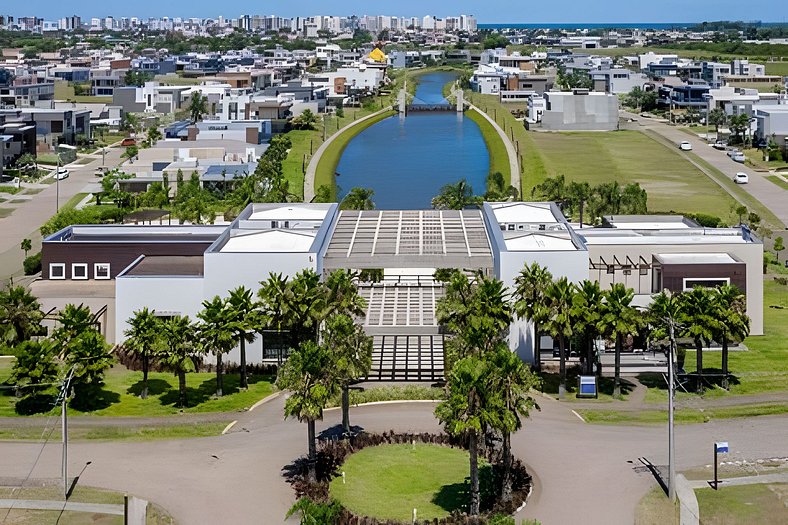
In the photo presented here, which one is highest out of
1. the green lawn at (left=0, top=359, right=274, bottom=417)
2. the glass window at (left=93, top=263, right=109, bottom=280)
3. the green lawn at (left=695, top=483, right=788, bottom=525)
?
the glass window at (left=93, top=263, right=109, bottom=280)

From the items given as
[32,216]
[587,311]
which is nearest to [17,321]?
[587,311]

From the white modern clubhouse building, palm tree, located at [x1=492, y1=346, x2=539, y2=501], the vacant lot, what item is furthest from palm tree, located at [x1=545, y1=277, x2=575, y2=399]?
the vacant lot

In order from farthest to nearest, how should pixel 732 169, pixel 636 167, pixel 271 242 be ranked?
pixel 636 167
pixel 732 169
pixel 271 242

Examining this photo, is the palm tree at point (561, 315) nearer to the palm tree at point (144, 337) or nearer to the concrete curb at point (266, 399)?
the concrete curb at point (266, 399)

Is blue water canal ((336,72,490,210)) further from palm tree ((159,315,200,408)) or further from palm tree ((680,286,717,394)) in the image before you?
palm tree ((159,315,200,408))

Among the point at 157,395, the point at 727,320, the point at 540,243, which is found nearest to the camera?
the point at 727,320

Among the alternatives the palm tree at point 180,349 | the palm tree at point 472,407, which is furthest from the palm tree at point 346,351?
the palm tree at point 180,349

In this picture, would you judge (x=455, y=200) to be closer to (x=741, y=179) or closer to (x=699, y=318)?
(x=741, y=179)
